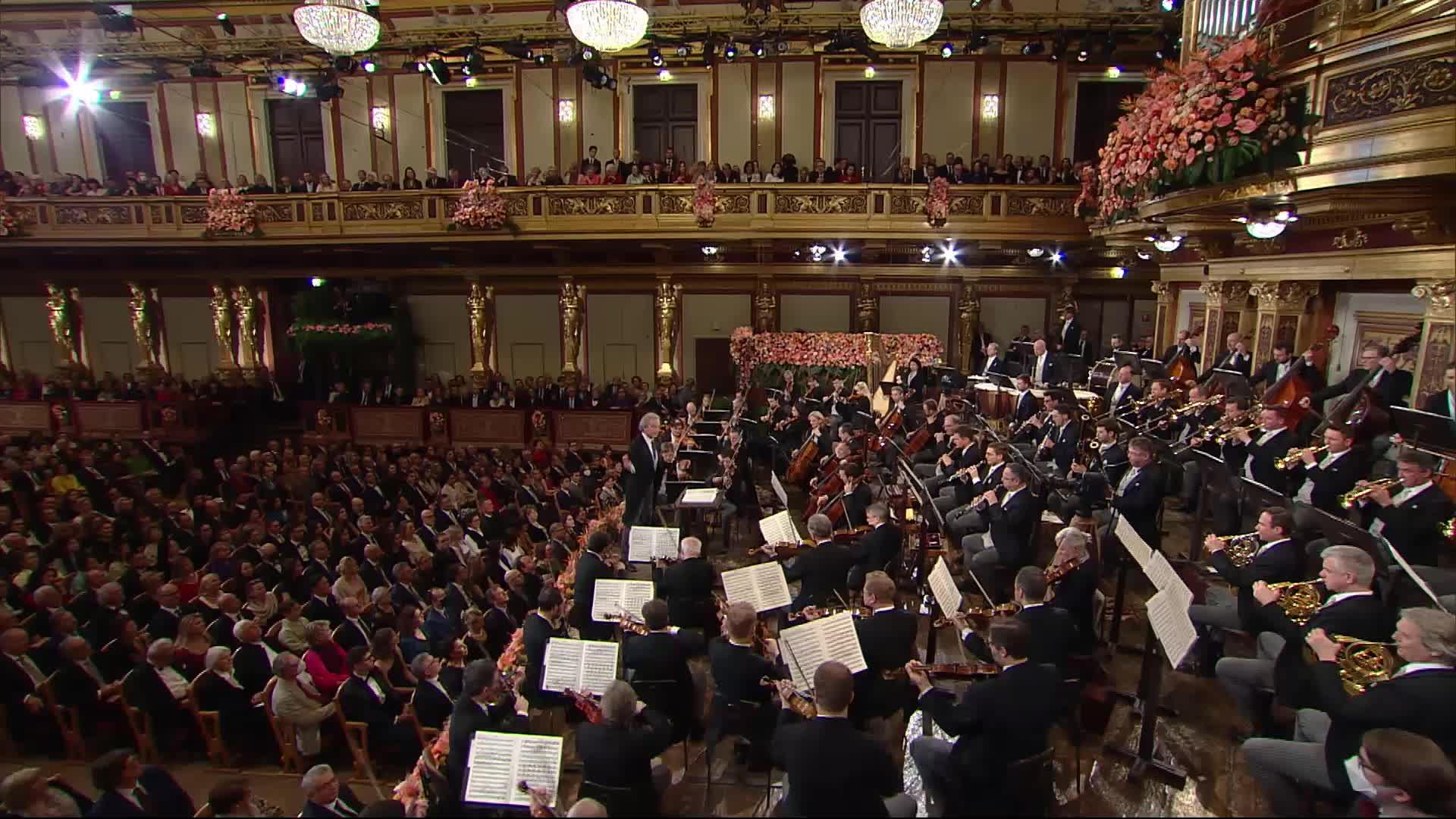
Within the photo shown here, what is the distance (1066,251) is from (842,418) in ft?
30.4

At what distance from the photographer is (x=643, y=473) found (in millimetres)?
8328

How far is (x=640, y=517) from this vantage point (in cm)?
845

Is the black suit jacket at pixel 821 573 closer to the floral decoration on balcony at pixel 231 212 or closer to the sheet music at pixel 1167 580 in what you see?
the sheet music at pixel 1167 580

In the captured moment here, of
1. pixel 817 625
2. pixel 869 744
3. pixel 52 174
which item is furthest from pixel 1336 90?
pixel 52 174

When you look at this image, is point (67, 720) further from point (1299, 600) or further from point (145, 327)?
point (145, 327)

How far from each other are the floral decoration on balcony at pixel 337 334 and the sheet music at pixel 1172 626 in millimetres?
18098

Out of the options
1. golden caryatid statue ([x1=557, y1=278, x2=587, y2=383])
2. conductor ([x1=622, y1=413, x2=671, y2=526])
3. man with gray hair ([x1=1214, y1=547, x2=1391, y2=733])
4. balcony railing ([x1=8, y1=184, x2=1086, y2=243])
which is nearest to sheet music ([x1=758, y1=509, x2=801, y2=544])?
conductor ([x1=622, y1=413, x2=671, y2=526])

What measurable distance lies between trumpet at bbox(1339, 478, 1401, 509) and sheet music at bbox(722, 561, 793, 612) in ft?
14.3

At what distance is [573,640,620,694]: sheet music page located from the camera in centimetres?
457

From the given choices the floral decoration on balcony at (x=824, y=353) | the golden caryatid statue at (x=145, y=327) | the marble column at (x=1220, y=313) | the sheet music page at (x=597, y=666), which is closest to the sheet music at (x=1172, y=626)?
the sheet music page at (x=597, y=666)

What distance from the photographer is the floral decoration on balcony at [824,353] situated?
48.4ft

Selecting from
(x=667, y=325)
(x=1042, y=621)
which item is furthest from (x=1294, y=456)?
(x=667, y=325)

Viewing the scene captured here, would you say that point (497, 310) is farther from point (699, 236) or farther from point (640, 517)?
point (640, 517)

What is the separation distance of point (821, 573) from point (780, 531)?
3.22ft
